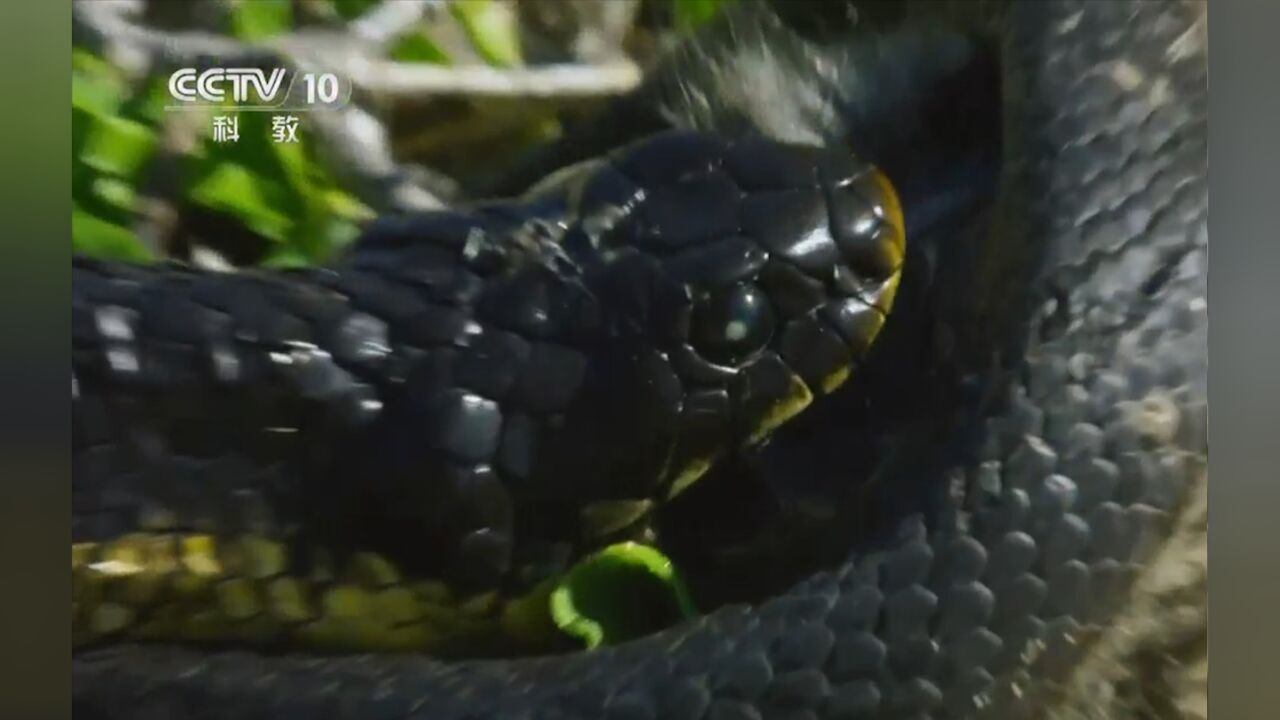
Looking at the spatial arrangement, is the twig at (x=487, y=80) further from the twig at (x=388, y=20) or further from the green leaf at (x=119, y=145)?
the green leaf at (x=119, y=145)

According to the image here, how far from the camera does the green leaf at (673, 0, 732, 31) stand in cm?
74

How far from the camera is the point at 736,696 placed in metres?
0.73

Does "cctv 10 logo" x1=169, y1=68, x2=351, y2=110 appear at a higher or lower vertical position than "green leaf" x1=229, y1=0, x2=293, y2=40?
lower

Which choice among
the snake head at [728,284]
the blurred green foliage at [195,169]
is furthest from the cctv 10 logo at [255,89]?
the snake head at [728,284]

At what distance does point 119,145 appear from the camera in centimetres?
70

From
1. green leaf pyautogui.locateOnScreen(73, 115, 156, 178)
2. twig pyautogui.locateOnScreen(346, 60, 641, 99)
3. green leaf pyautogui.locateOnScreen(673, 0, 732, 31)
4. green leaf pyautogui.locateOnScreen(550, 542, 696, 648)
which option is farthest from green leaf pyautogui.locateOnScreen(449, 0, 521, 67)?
green leaf pyautogui.locateOnScreen(550, 542, 696, 648)

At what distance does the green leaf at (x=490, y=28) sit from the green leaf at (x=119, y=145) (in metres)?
0.22

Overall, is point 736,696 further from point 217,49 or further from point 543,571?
point 217,49

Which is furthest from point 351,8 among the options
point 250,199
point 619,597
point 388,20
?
point 619,597

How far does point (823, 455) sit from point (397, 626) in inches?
12.1

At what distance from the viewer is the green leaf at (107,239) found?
71 cm

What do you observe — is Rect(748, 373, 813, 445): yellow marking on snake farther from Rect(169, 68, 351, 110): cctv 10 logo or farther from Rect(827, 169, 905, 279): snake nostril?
Rect(169, 68, 351, 110): cctv 10 logo

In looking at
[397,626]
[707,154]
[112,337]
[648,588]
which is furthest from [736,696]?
[112,337]

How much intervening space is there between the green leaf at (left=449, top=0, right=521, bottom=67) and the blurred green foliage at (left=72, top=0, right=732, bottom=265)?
6 centimetres
